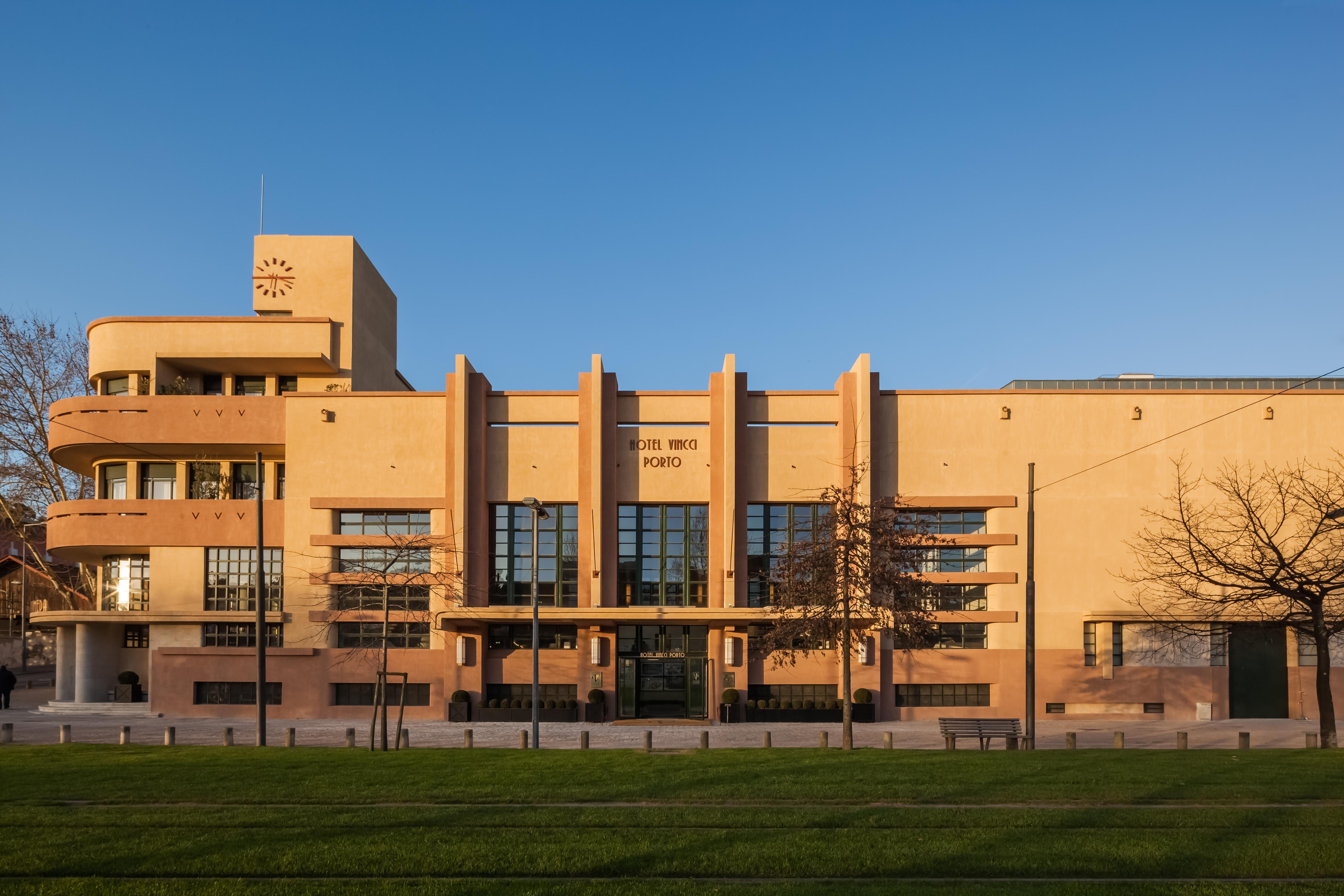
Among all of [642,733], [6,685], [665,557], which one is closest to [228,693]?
[6,685]

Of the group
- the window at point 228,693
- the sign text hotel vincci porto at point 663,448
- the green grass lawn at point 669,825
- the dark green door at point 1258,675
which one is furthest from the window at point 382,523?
the dark green door at point 1258,675

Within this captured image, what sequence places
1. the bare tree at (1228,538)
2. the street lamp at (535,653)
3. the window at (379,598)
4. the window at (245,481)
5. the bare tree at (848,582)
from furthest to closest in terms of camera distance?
the window at (245,481)
the window at (379,598)
the bare tree at (1228,538)
the street lamp at (535,653)
the bare tree at (848,582)

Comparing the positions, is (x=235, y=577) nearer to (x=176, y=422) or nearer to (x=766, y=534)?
(x=176, y=422)

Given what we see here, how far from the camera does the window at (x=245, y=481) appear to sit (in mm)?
39438

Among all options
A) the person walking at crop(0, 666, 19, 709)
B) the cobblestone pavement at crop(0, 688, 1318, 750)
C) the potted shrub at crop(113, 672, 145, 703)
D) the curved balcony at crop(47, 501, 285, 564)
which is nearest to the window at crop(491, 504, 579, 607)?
the cobblestone pavement at crop(0, 688, 1318, 750)

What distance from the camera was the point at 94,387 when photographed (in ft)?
145

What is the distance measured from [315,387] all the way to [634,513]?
16068 mm

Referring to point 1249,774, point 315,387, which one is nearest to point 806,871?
point 1249,774

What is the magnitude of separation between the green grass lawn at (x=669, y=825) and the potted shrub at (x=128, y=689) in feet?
75.9

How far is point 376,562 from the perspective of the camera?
113 ft

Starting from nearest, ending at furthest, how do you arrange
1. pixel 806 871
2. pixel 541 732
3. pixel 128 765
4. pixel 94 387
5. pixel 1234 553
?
pixel 806 871
pixel 128 765
pixel 541 732
pixel 1234 553
pixel 94 387

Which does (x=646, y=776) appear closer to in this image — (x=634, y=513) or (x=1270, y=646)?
(x=634, y=513)

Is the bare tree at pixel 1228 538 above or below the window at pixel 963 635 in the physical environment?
above

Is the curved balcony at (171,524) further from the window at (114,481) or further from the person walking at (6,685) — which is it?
the person walking at (6,685)
